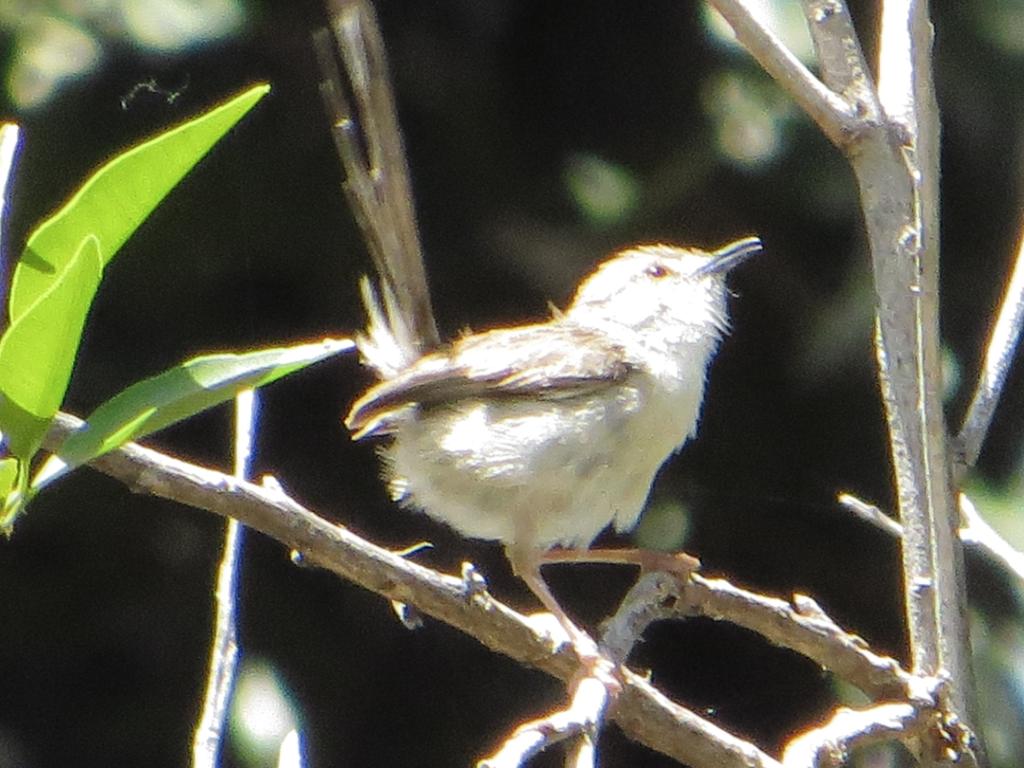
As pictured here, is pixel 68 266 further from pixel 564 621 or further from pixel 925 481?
pixel 564 621

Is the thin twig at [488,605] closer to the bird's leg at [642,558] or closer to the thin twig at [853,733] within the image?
the thin twig at [853,733]

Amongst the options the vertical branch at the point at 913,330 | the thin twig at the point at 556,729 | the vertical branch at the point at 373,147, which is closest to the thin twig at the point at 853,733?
the vertical branch at the point at 913,330

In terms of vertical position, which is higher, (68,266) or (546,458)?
(68,266)

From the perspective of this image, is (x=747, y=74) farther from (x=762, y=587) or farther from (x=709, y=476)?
(x=762, y=587)

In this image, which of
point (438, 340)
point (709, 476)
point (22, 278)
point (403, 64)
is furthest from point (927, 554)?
point (403, 64)

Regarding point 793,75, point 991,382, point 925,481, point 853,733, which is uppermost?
point 793,75

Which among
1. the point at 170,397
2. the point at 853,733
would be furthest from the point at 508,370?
the point at 170,397
